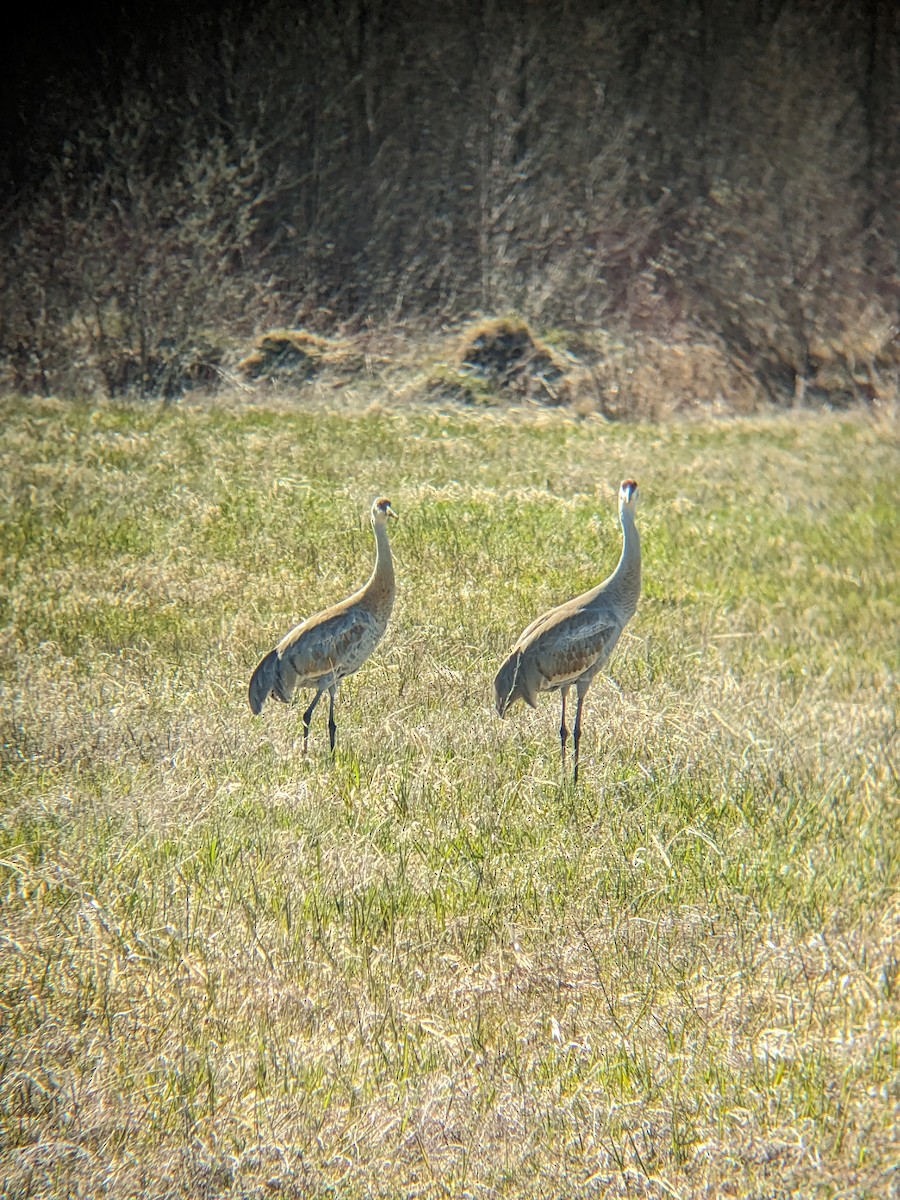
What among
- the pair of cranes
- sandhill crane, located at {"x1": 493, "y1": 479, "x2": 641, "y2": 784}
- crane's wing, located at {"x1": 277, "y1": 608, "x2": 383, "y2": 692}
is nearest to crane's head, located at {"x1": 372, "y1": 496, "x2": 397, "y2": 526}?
the pair of cranes

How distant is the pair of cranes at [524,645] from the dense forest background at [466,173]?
60.9 ft

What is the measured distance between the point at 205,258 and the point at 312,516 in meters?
16.8

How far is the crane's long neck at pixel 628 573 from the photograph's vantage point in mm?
6039

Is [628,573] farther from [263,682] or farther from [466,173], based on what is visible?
[466,173]

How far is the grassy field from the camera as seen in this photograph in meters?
3.54

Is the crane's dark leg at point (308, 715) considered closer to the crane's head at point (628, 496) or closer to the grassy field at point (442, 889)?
the grassy field at point (442, 889)

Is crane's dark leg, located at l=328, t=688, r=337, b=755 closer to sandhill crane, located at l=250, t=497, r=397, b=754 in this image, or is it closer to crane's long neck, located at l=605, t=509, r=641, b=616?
sandhill crane, located at l=250, t=497, r=397, b=754

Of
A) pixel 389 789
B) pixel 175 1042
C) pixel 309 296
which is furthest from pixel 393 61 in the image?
pixel 175 1042

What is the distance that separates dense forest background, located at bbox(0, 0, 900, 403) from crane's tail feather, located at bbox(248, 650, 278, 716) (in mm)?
18779

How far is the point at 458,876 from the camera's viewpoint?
4.89 m

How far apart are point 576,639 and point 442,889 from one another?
Answer: 60.4 inches

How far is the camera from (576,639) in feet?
19.4

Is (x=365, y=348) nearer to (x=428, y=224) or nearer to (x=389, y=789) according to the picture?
(x=428, y=224)

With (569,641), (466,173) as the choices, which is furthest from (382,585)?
(466,173)
